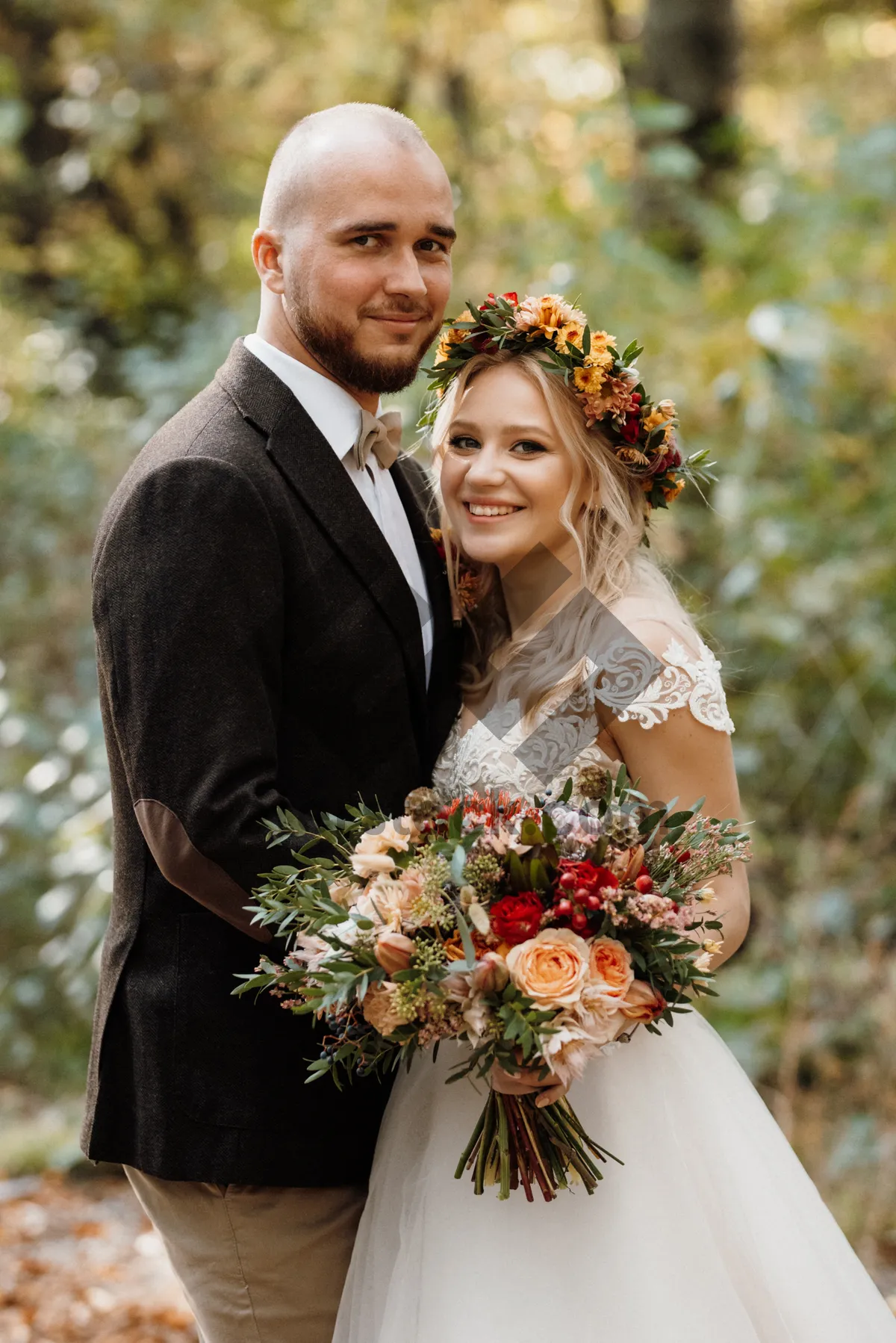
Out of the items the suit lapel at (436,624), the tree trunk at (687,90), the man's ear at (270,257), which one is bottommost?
the suit lapel at (436,624)

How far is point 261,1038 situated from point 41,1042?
449 cm

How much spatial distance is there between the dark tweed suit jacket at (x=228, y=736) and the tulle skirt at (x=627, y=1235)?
0.67 feet

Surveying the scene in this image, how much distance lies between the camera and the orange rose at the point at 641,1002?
6.22ft

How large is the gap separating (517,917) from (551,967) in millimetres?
85

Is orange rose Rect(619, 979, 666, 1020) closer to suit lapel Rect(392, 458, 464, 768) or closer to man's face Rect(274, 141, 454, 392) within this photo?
suit lapel Rect(392, 458, 464, 768)

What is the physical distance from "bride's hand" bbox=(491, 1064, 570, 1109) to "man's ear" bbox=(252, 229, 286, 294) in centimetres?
153

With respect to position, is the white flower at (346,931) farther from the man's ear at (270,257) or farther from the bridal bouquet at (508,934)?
the man's ear at (270,257)

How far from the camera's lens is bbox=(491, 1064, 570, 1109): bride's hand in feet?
6.19

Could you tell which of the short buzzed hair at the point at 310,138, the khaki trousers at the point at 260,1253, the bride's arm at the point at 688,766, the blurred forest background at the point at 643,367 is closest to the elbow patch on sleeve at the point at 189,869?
the khaki trousers at the point at 260,1253

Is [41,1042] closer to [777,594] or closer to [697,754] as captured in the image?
[777,594]

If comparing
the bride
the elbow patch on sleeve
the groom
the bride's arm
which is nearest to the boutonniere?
the bride

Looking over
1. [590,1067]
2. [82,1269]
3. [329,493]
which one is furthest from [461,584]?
[82,1269]

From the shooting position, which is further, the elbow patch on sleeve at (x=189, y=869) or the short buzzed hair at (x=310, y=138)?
the short buzzed hair at (x=310, y=138)

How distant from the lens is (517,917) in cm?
184
